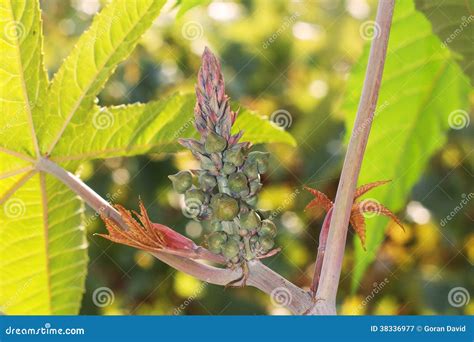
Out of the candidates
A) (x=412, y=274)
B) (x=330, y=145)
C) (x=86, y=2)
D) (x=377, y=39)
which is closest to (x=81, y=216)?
(x=377, y=39)

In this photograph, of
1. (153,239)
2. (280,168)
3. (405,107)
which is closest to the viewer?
(153,239)

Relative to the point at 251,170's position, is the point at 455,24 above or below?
above

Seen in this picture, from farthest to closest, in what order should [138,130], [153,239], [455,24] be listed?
1. [138,130]
2. [455,24]
3. [153,239]

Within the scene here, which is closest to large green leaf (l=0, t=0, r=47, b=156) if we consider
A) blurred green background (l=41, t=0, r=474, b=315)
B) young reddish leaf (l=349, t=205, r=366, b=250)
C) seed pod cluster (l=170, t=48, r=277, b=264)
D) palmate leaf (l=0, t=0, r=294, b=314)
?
palmate leaf (l=0, t=0, r=294, b=314)

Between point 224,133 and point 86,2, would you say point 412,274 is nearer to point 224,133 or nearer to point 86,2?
point 86,2

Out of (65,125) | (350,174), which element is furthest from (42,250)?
(350,174)

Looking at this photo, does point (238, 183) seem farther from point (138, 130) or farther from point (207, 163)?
point (138, 130)

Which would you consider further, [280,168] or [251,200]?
[280,168]

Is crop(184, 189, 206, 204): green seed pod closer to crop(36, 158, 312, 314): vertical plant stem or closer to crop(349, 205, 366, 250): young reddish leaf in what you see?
crop(36, 158, 312, 314): vertical plant stem
